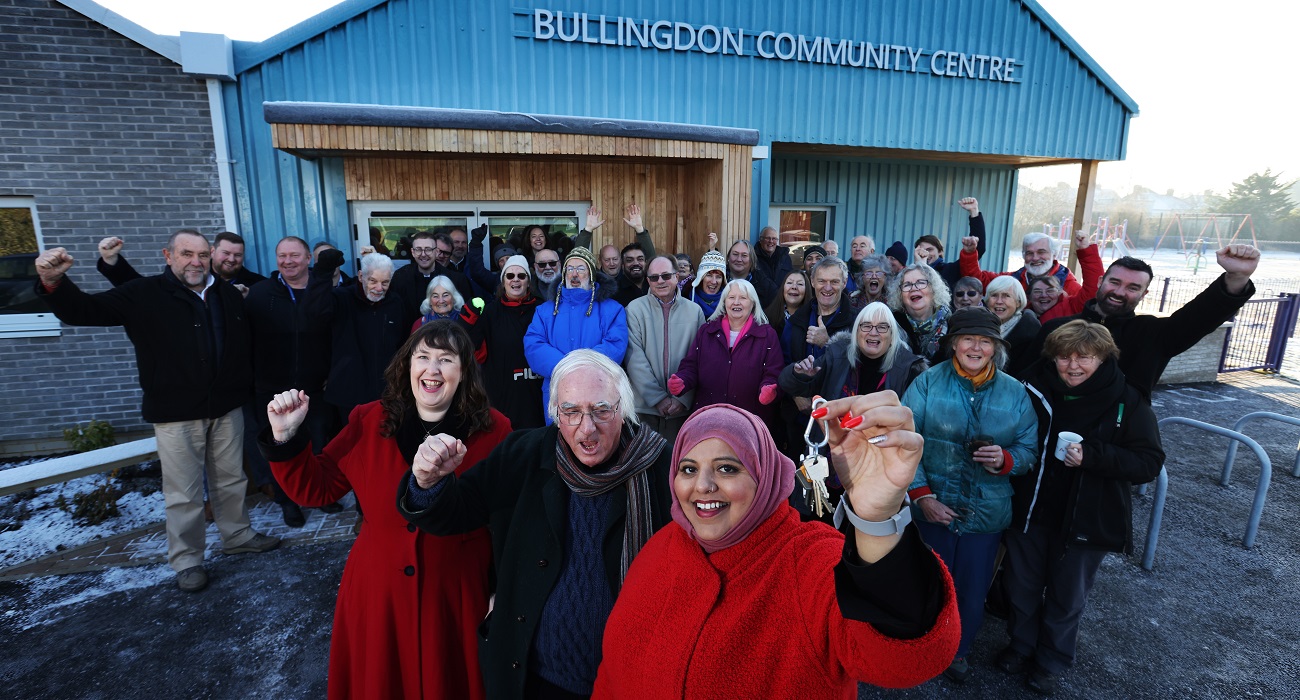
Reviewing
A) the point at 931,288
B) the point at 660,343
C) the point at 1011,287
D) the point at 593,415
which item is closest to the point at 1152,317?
the point at 1011,287

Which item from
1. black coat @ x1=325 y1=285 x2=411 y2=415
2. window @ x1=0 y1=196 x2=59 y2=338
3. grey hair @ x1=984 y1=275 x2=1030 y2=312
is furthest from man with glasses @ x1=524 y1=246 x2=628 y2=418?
window @ x1=0 y1=196 x2=59 y2=338

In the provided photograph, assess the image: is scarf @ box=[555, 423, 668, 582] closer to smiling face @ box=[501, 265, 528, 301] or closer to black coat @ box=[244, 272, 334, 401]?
smiling face @ box=[501, 265, 528, 301]

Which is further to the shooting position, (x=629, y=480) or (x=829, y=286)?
(x=829, y=286)

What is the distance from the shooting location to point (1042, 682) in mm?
3174

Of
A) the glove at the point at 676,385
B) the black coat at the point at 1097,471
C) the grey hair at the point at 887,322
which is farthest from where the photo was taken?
the glove at the point at 676,385

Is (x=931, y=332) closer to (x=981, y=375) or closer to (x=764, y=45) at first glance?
(x=981, y=375)

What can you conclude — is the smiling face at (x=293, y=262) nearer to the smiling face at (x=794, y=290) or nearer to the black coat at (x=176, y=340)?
the black coat at (x=176, y=340)

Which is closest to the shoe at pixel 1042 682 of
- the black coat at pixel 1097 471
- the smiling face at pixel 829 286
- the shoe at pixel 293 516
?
the black coat at pixel 1097 471

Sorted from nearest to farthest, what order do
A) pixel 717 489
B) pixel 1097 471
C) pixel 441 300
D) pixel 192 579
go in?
1. pixel 717 489
2. pixel 1097 471
3. pixel 192 579
4. pixel 441 300

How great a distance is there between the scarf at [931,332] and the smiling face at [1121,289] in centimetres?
99

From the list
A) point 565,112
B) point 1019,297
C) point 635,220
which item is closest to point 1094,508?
point 1019,297

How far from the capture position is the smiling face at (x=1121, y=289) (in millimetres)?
3891

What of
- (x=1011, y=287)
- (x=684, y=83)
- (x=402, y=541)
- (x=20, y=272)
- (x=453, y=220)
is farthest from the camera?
(x=684, y=83)

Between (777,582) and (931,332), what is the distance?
312 centimetres
